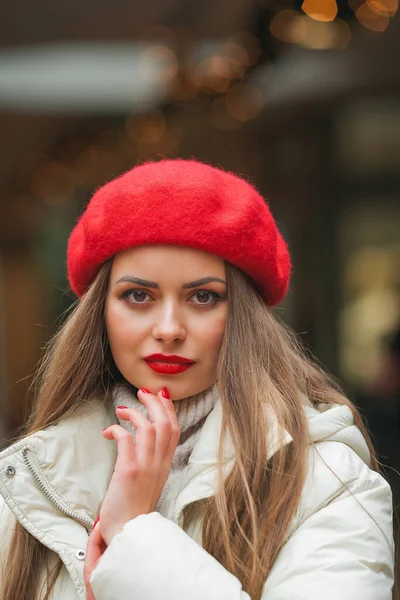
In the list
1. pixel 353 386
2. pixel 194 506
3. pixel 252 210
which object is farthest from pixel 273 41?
pixel 194 506

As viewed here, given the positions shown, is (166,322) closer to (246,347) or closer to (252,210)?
(246,347)

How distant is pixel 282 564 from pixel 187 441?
0.33 m

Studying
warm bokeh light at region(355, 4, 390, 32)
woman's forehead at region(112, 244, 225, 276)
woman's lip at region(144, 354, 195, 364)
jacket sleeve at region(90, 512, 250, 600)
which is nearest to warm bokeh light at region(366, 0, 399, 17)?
warm bokeh light at region(355, 4, 390, 32)

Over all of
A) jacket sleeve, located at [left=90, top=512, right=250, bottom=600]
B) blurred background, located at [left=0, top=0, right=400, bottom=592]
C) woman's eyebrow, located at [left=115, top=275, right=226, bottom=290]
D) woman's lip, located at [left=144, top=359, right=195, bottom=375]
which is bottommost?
jacket sleeve, located at [left=90, top=512, right=250, bottom=600]

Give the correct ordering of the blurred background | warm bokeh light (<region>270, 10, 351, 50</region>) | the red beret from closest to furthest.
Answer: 1. the red beret
2. warm bokeh light (<region>270, 10, 351, 50</region>)
3. the blurred background

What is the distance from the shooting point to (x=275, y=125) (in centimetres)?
659

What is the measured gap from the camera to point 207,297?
1498mm

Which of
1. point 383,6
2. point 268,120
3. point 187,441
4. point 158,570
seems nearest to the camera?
point 158,570

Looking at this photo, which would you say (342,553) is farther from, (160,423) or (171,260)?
(171,260)

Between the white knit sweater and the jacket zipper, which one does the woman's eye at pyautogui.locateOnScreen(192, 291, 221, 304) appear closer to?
the white knit sweater

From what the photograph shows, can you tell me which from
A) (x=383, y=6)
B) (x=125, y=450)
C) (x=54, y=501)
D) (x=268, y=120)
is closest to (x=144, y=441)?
(x=125, y=450)

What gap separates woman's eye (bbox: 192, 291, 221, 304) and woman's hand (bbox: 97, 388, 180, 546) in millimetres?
243

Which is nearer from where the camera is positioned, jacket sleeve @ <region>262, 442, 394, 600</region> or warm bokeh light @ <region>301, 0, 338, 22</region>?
jacket sleeve @ <region>262, 442, 394, 600</region>

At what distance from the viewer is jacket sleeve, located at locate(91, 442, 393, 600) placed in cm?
124
